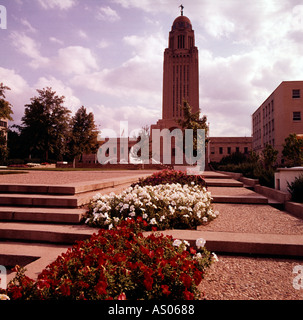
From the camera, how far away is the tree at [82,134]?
118 ft

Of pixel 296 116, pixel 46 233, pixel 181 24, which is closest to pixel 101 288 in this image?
pixel 46 233

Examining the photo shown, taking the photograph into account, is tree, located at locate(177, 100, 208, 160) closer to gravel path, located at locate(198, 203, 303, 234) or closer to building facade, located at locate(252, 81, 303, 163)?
gravel path, located at locate(198, 203, 303, 234)

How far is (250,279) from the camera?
2.73 metres

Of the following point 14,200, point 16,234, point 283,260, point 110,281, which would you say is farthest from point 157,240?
point 14,200

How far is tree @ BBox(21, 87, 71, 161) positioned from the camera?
101 feet

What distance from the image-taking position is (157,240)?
2.84 meters

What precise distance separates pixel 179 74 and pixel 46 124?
54527 millimetres

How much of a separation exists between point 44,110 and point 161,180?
2926cm

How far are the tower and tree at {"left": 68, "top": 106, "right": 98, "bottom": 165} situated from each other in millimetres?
36331

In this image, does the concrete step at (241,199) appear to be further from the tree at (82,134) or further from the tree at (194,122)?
the tree at (82,134)

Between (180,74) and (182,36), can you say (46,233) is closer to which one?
(180,74)

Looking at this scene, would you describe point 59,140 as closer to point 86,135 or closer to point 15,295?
point 86,135

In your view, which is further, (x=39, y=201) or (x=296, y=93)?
(x=296, y=93)

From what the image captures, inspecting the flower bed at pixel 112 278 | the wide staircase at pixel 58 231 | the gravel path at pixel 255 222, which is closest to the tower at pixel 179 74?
the gravel path at pixel 255 222
